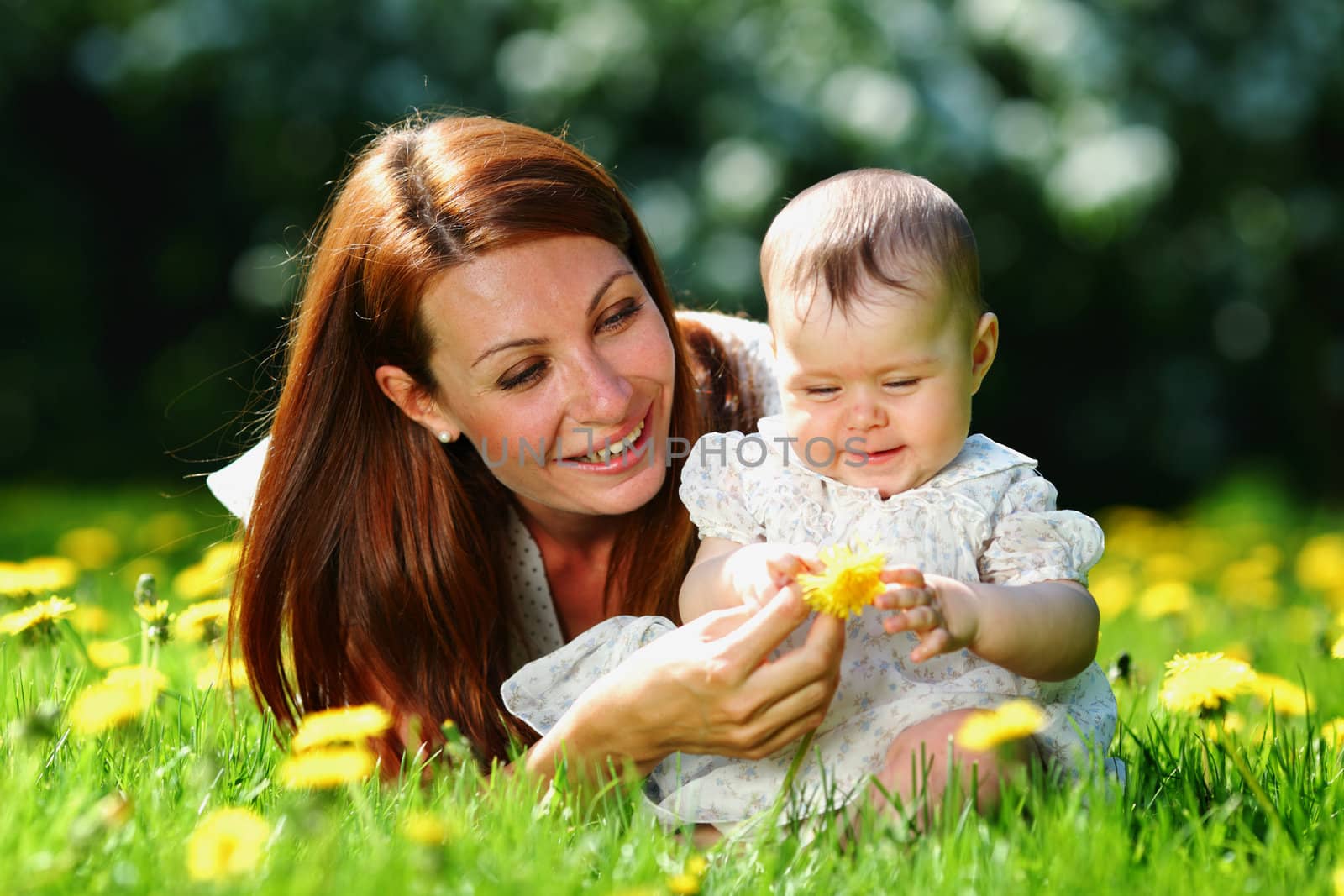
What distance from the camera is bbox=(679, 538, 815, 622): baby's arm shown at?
162 centimetres

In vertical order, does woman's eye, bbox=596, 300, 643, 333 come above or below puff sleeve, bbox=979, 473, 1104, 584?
above

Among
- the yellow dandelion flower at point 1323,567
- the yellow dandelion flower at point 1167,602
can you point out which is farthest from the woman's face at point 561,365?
the yellow dandelion flower at point 1323,567

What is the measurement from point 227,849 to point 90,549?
3.01m

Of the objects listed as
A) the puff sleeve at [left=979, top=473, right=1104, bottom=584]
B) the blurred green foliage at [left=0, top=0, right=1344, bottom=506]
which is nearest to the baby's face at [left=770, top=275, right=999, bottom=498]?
the puff sleeve at [left=979, top=473, right=1104, bottom=584]

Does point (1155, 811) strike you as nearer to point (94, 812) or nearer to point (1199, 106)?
point (94, 812)

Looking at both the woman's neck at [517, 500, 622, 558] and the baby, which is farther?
the woman's neck at [517, 500, 622, 558]

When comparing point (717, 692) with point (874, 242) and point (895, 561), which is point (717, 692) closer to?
point (895, 561)

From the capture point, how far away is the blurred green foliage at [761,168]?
491cm

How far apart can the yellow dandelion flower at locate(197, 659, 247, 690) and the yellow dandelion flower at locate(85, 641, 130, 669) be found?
0.14m

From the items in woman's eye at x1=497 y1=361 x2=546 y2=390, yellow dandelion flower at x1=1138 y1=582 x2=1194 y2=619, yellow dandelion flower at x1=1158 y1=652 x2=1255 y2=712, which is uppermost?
woman's eye at x1=497 y1=361 x2=546 y2=390

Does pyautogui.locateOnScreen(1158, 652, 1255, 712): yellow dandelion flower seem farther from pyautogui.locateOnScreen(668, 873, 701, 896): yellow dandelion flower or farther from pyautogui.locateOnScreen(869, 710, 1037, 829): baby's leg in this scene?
pyautogui.locateOnScreen(668, 873, 701, 896): yellow dandelion flower

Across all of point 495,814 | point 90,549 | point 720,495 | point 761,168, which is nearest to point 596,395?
point 720,495

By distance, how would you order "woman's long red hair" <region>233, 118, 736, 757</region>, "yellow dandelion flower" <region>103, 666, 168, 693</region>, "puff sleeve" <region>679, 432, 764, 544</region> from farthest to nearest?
"woman's long red hair" <region>233, 118, 736, 757</region>, "yellow dandelion flower" <region>103, 666, 168, 693</region>, "puff sleeve" <region>679, 432, 764, 544</region>

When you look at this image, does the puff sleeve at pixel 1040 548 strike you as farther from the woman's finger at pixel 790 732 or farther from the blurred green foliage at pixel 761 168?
the blurred green foliage at pixel 761 168
